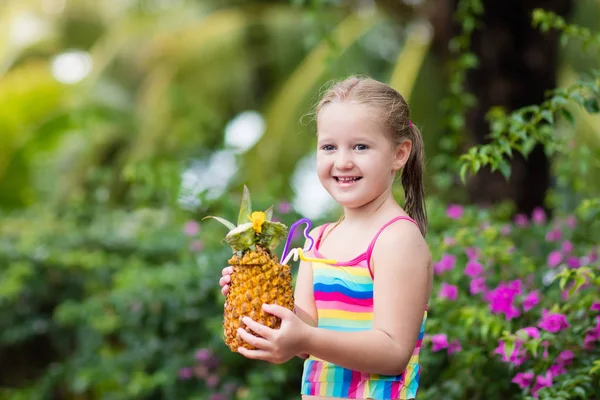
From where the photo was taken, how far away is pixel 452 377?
3572 mm

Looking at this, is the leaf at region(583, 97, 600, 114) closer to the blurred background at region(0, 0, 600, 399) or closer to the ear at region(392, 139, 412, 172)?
the blurred background at region(0, 0, 600, 399)

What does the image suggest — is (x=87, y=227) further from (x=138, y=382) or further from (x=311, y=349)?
(x=311, y=349)

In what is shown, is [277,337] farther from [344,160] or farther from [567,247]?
[567,247]

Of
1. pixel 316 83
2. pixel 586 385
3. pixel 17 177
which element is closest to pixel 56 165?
pixel 17 177

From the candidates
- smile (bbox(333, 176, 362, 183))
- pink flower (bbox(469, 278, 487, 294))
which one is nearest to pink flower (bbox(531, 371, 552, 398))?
pink flower (bbox(469, 278, 487, 294))

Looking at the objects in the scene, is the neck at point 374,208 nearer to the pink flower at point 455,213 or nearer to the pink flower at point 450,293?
the pink flower at point 450,293

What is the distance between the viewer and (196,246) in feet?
16.4

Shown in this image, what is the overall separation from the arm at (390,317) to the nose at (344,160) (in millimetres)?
179

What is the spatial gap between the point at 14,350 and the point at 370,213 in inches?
188

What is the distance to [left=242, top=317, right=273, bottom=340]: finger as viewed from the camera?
180 cm

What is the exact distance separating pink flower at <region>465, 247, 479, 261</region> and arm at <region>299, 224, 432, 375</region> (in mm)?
1784

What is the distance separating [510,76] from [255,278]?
4.33m

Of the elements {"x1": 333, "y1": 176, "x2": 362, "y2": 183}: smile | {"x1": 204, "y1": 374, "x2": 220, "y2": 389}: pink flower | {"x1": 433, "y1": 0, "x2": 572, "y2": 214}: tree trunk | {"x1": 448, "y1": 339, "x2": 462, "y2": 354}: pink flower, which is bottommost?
{"x1": 204, "y1": 374, "x2": 220, "y2": 389}: pink flower

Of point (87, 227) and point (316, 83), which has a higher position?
point (316, 83)
